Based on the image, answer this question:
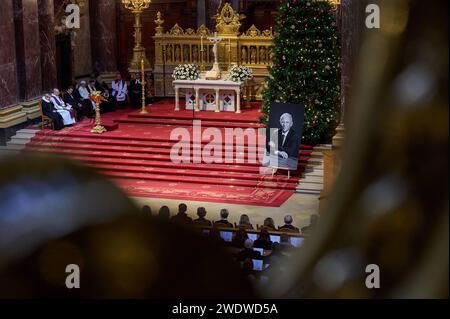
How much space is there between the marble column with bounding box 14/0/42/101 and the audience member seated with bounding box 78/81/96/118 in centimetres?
131

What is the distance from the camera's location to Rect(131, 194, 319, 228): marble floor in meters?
14.5

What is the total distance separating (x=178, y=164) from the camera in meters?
17.5

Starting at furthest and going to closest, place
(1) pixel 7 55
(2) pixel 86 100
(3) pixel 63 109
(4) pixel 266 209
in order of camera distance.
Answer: (2) pixel 86 100 < (3) pixel 63 109 < (1) pixel 7 55 < (4) pixel 266 209

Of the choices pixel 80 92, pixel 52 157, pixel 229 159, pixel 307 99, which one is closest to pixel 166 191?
pixel 229 159

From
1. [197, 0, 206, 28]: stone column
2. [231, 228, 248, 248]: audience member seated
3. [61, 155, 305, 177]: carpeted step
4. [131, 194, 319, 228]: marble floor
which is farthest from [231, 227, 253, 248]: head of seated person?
[197, 0, 206, 28]: stone column

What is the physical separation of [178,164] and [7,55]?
16.3 feet

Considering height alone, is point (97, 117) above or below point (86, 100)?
below

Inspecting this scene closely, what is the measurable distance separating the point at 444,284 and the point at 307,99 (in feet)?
54.6

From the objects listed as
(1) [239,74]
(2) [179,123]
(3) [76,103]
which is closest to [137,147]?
(2) [179,123]

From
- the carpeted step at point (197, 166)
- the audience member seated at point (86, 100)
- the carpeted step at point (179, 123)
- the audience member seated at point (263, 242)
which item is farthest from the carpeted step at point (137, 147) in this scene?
the audience member seated at point (263, 242)

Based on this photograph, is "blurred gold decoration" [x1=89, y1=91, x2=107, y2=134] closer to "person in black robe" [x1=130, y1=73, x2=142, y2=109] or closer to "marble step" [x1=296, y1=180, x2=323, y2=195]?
"person in black robe" [x1=130, y1=73, x2=142, y2=109]

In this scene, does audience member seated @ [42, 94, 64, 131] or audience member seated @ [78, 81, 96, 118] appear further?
audience member seated @ [78, 81, 96, 118]

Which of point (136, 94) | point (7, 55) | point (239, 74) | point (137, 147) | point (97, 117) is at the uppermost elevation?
point (7, 55)

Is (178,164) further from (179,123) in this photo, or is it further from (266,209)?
(266,209)
